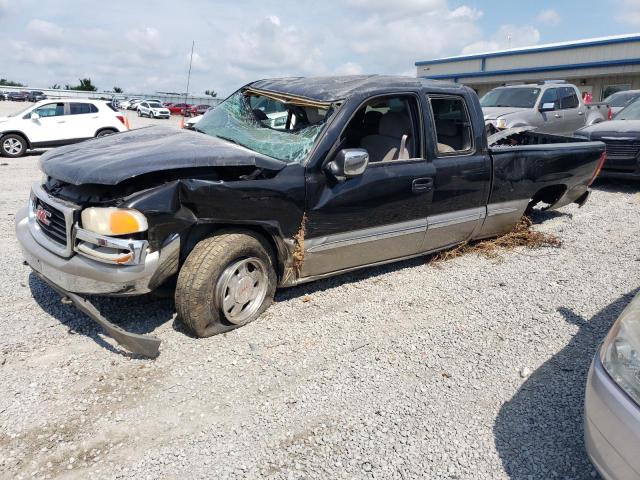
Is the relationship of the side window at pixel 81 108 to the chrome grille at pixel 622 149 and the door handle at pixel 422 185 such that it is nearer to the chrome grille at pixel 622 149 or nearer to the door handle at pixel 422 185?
the door handle at pixel 422 185

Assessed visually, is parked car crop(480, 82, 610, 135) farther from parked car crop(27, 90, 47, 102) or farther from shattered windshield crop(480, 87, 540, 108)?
parked car crop(27, 90, 47, 102)

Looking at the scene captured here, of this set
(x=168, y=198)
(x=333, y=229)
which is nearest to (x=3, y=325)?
(x=168, y=198)

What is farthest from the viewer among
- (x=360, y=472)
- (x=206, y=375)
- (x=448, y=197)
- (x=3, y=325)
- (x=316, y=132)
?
(x=448, y=197)

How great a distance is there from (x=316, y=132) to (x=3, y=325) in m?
2.63

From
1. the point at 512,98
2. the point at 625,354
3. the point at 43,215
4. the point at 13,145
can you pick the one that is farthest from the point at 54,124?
the point at 625,354

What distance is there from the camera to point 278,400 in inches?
111

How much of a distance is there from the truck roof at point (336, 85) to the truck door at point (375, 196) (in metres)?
0.12

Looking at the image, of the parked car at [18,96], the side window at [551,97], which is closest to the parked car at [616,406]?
the side window at [551,97]

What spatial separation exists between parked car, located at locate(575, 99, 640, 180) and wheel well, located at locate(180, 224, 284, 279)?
7503mm

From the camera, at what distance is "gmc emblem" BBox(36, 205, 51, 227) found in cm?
330

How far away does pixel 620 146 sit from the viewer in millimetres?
8570

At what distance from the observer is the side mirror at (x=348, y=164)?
140 inches

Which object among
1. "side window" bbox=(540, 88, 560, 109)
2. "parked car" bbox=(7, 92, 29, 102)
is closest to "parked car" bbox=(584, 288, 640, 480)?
"side window" bbox=(540, 88, 560, 109)

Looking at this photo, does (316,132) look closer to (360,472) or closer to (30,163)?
(360,472)
